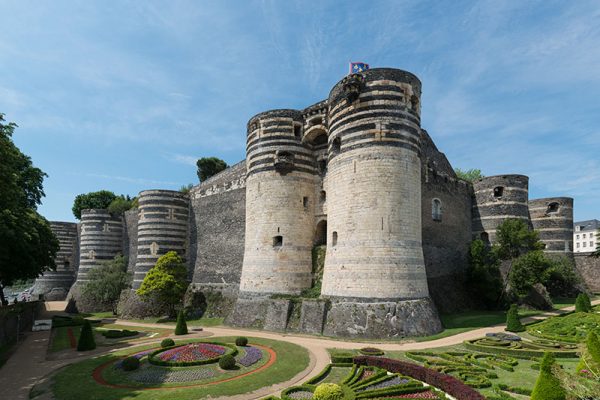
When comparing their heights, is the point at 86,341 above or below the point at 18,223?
below

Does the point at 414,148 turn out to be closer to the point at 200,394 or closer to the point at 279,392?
the point at 279,392

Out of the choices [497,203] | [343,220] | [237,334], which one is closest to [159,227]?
[237,334]

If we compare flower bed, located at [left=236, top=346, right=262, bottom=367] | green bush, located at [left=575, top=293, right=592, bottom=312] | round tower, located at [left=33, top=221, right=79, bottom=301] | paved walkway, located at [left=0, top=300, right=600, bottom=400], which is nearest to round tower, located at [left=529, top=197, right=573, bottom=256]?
paved walkway, located at [left=0, top=300, right=600, bottom=400]

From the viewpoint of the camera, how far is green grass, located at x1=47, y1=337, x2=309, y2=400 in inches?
510

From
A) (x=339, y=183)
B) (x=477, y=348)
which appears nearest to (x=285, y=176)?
(x=339, y=183)

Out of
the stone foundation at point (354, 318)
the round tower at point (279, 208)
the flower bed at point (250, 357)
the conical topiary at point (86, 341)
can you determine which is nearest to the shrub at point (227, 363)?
the flower bed at point (250, 357)

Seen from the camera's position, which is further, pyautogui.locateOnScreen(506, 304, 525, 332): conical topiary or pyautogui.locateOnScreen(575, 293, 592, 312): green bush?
pyautogui.locateOnScreen(575, 293, 592, 312): green bush

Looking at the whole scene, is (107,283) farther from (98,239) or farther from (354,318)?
(354,318)

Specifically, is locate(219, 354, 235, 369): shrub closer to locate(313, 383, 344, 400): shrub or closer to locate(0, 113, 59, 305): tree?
locate(313, 383, 344, 400): shrub

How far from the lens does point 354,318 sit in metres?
21.3

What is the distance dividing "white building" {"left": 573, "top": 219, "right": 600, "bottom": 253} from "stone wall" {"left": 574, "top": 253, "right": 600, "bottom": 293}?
6491 centimetres

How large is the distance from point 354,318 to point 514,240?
→ 59.0 feet

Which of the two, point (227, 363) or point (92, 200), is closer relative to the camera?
point (227, 363)

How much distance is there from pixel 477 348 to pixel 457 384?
6.37 metres
